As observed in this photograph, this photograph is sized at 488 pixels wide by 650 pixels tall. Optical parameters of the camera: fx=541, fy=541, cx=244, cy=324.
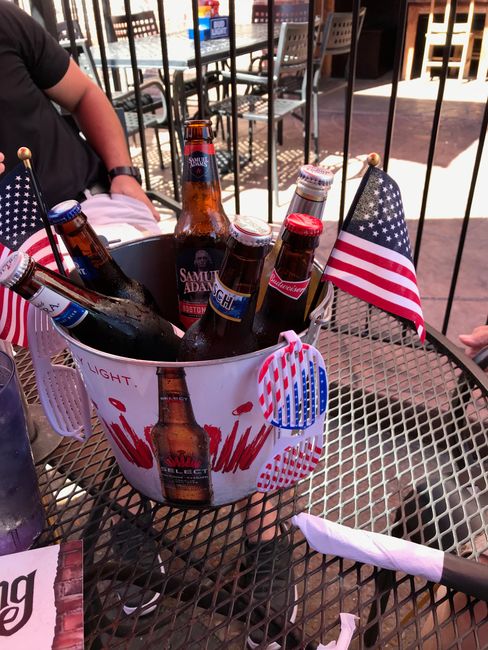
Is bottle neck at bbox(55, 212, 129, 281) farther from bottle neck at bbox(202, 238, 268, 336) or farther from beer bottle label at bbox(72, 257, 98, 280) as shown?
bottle neck at bbox(202, 238, 268, 336)

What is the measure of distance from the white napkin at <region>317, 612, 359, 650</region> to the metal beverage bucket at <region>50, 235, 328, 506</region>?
14cm

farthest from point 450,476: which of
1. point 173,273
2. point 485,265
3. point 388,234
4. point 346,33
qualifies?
point 346,33

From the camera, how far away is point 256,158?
4.34 meters

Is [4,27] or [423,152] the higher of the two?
[4,27]

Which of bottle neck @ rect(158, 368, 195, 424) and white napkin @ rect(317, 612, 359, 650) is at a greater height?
bottle neck @ rect(158, 368, 195, 424)

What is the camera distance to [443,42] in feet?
21.0

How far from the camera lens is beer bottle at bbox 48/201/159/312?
53cm

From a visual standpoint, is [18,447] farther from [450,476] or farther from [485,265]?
[485,265]

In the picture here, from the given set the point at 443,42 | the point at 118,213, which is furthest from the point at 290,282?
the point at 443,42

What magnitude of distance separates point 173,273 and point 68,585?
0.37 meters

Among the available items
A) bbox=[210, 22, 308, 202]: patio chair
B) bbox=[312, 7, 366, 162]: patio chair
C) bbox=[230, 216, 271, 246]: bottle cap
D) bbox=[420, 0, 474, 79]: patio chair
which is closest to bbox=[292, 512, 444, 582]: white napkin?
bbox=[230, 216, 271, 246]: bottle cap

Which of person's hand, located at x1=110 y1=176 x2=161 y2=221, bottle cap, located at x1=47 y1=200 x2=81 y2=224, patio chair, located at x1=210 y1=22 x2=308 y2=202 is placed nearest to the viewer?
bottle cap, located at x1=47 y1=200 x2=81 y2=224

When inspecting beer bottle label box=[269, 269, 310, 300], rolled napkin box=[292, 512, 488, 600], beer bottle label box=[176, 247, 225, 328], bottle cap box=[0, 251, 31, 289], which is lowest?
rolled napkin box=[292, 512, 488, 600]

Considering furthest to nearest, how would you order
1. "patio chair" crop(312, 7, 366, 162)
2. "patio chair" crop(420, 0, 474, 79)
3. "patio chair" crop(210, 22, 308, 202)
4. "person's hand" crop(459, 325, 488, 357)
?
1. "patio chair" crop(420, 0, 474, 79)
2. "patio chair" crop(312, 7, 366, 162)
3. "patio chair" crop(210, 22, 308, 202)
4. "person's hand" crop(459, 325, 488, 357)
